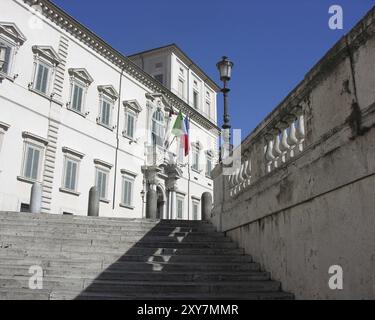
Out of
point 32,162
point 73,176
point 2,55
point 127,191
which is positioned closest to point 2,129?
point 32,162

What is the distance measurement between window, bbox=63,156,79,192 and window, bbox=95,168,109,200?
5.42 ft

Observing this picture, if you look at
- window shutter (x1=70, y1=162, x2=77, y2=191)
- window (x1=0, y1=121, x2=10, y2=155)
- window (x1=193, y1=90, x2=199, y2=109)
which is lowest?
window shutter (x1=70, y1=162, x2=77, y2=191)

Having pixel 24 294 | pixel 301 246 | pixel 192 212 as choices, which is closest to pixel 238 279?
pixel 301 246

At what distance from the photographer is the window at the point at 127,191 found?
23953 mm

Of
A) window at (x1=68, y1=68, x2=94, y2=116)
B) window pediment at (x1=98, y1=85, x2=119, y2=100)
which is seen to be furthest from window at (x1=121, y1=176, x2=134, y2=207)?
window pediment at (x1=98, y1=85, x2=119, y2=100)

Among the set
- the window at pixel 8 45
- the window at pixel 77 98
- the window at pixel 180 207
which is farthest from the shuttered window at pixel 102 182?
the window at pixel 180 207

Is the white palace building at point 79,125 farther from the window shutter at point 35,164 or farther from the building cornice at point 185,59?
the building cornice at point 185,59

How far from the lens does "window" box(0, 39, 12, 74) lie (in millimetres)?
17172

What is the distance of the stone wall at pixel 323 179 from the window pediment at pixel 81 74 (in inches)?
651

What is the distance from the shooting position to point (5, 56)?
17.6m

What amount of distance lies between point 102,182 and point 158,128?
7.57 metres

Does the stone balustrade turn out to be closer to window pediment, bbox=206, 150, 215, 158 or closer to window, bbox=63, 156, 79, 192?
window, bbox=63, 156, 79, 192

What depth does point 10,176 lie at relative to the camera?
16875 millimetres

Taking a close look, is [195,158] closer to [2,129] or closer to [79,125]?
[79,125]
